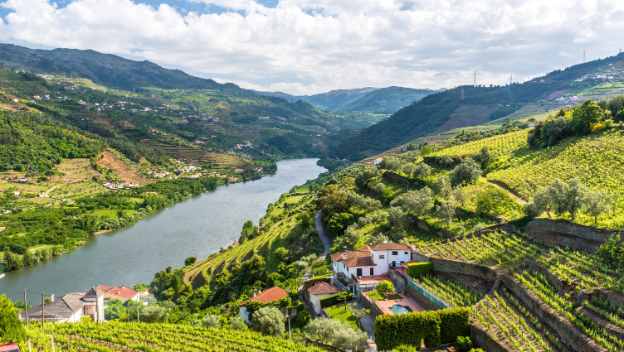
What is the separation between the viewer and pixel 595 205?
28484mm

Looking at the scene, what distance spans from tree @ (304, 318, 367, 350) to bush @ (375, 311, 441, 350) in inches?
53.6

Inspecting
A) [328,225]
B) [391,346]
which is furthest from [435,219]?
[391,346]

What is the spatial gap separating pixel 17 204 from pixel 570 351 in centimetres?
10791

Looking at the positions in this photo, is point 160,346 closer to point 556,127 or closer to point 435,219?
point 435,219

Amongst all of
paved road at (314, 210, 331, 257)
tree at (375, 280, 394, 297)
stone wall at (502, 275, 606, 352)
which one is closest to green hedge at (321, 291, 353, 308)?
tree at (375, 280, 394, 297)

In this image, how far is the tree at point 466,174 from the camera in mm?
49594

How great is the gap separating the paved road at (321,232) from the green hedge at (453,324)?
949 inches

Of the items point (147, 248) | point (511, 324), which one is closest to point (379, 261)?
point (511, 324)

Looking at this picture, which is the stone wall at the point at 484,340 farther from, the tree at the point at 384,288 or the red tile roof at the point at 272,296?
the red tile roof at the point at 272,296

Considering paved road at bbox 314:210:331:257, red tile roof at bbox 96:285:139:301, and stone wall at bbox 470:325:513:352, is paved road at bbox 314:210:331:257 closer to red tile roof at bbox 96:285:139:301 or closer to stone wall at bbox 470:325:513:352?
red tile roof at bbox 96:285:139:301

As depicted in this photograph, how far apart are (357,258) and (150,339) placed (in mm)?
15563

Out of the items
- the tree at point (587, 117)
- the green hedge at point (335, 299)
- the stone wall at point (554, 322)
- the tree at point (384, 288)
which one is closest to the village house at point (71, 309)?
the green hedge at point (335, 299)

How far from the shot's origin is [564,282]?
24156mm

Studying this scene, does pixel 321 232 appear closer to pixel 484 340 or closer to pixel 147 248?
pixel 484 340
